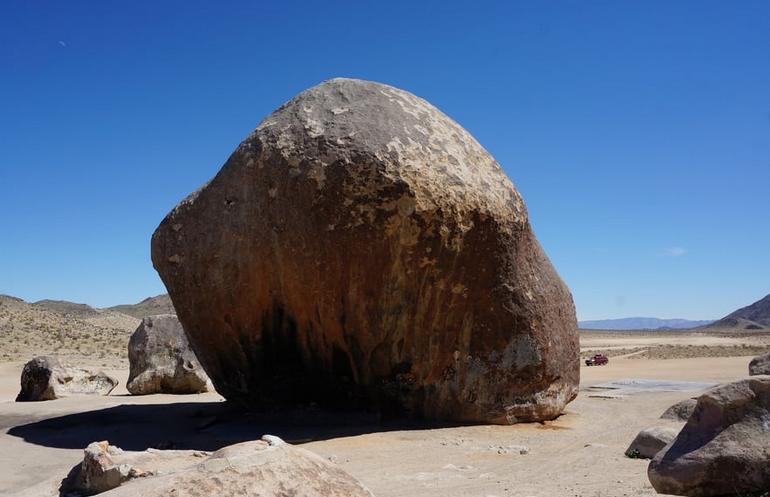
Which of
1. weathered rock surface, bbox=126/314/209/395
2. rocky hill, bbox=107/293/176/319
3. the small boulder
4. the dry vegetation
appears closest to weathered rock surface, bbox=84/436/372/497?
the small boulder

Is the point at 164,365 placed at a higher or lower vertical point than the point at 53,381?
higher

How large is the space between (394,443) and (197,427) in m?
2.77

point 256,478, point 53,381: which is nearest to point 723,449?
point 256,478

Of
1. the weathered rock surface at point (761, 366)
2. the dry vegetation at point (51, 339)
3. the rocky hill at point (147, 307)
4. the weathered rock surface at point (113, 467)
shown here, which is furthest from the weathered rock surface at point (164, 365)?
the rocky hill at point (147, 307)

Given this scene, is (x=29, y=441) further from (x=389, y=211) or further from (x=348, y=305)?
(x=389, y=211)

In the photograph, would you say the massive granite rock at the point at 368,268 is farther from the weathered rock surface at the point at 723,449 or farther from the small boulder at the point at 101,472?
the weathered rock surface at the point at 723,449

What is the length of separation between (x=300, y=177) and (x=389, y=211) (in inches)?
43.7

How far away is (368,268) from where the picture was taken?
870cm

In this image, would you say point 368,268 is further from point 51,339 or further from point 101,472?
point 51,339

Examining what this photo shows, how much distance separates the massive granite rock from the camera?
8602mm

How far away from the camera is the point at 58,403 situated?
12.6m

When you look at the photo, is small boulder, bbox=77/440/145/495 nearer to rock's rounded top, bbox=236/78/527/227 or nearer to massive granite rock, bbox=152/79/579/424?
massive granite rock, bbox=152/79/579/424

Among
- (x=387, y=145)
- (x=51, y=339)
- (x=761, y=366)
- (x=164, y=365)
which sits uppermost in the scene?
(x=387, y=145)

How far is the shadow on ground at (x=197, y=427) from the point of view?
27.9 feet
